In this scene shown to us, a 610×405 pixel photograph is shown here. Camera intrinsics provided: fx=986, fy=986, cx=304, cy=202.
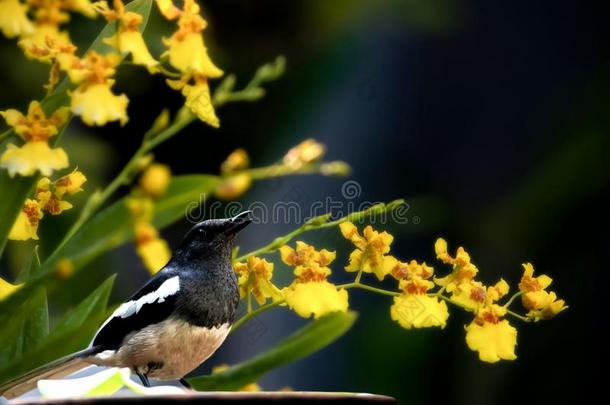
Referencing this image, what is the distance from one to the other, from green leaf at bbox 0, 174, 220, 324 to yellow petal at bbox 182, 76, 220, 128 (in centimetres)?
8

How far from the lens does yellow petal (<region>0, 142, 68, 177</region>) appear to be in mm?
461

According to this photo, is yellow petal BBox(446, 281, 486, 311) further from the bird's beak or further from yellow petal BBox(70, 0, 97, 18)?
yellow petal BBox(70, 0, 97, 18)

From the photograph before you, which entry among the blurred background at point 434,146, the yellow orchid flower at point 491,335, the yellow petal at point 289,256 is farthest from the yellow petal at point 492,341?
the blurred background at point 434,146

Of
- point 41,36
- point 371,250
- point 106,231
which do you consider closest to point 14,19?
point 41,36

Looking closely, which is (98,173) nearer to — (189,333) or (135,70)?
(135,70)

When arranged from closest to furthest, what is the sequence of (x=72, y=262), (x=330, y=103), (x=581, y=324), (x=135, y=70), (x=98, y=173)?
(x=72, y=262), (x=98, y=173), (x=135, y=70), (x=581, y=324), (x=330, y=103)

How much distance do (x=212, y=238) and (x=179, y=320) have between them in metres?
0.05

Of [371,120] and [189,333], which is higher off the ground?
[371,120]

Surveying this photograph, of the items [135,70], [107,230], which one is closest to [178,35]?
[107,230]

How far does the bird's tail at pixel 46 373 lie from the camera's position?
1.59 feet

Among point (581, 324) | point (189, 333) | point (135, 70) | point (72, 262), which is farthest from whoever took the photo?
point (581, 324)

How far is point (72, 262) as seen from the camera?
40 cm

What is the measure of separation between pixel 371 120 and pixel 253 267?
1684mm

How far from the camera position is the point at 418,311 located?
539 millimetres
